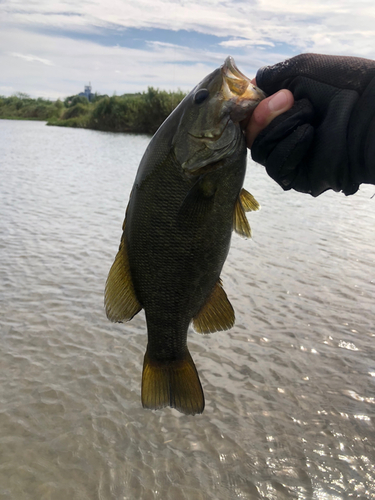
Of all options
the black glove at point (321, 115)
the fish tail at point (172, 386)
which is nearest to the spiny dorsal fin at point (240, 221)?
the black glove at point (321, 115)

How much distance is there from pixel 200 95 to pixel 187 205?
1.81 ft

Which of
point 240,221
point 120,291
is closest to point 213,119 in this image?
point 240,221

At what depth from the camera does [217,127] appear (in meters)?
2.11

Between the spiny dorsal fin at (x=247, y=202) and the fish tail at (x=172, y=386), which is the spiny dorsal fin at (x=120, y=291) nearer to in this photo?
the fish tail at (x=172, y=386)

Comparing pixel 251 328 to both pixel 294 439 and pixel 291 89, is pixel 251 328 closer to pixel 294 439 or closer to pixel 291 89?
pixel 294 439

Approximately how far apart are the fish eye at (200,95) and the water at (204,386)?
105 inches

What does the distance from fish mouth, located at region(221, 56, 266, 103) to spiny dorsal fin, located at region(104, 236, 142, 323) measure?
3.19 feet

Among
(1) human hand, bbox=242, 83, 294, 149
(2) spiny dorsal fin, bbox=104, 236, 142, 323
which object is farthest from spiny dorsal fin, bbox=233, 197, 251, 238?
(2) spiny dorsal fin, bbox=104, 236, 142, 323

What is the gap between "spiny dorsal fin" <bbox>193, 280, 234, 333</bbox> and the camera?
255cm

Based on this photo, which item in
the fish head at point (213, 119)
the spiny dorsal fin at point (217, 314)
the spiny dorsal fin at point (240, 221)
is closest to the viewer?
the fish head at point (213, 119)

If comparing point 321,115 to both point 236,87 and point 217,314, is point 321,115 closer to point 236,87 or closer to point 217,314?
point 236,87

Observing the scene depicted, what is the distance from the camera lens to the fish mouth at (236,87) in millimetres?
2129

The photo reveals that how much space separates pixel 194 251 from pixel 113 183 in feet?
Answer: 41.4

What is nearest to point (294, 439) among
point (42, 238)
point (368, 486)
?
point (368, 486)
